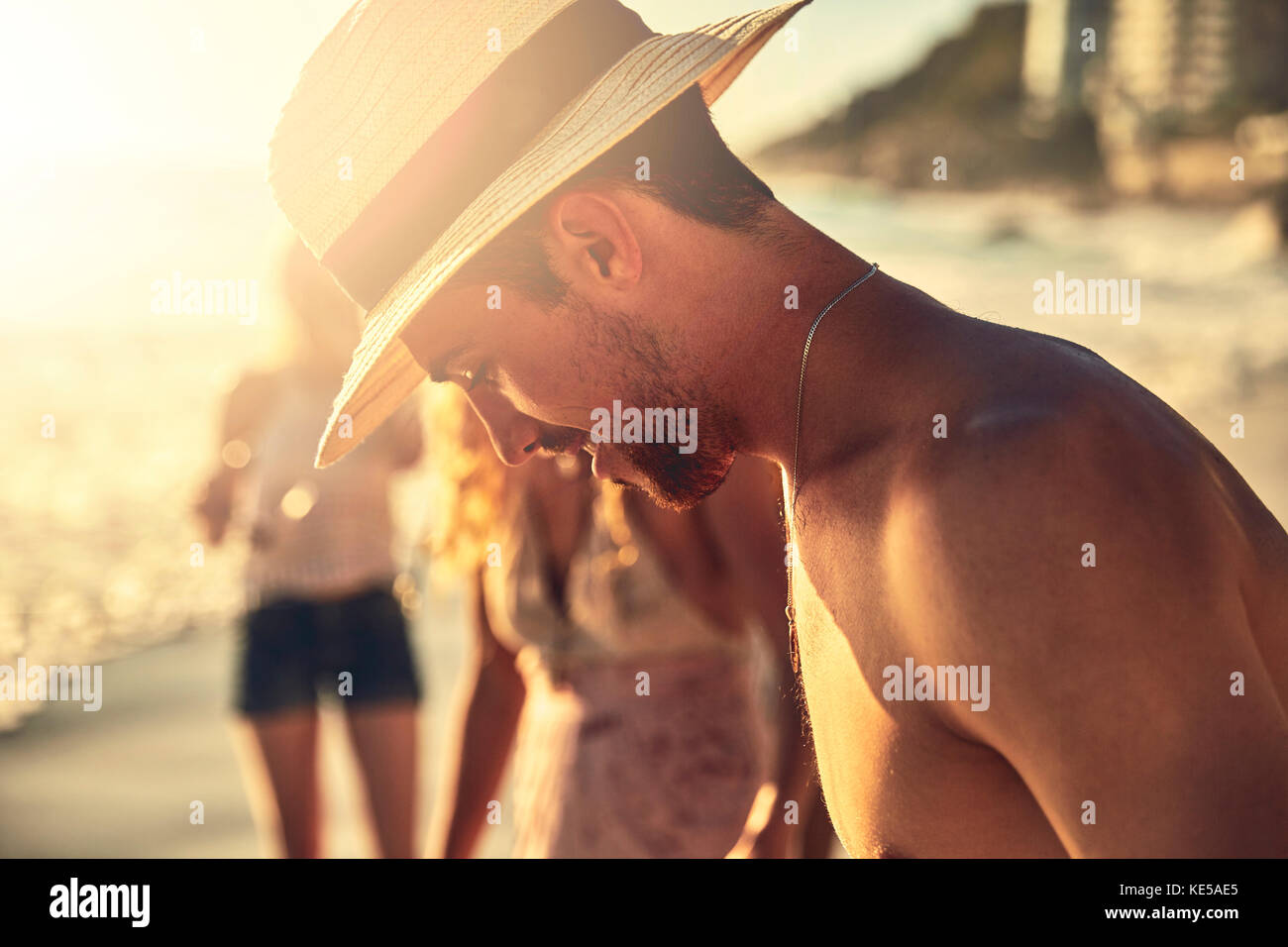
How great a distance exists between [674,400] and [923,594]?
1.59ft

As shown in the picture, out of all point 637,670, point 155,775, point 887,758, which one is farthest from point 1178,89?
point 887,758

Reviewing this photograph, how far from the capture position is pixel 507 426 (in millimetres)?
1676

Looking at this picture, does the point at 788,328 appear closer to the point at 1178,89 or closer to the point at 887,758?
the point at 887,758

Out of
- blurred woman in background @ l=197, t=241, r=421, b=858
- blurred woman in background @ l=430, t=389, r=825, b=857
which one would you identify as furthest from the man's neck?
blurred woman in background @ l=197, t=241, r=421, b=858

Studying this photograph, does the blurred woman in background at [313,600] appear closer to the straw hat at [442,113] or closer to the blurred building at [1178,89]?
the straw hat at [442,113]

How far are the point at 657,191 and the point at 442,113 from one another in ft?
1.00

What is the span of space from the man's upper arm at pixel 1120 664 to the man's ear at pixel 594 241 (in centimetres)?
56

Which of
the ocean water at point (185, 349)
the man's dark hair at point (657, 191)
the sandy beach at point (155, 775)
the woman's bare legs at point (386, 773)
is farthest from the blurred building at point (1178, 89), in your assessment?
the man's dark hair at point (657, 191)

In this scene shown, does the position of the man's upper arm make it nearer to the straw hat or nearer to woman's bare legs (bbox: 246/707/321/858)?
the straw hat

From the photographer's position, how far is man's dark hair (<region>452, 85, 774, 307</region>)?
4.76ft

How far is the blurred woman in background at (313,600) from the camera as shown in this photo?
4023mm

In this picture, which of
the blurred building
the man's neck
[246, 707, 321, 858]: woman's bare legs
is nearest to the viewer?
the man's neck

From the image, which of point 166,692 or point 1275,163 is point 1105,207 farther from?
point 166,692

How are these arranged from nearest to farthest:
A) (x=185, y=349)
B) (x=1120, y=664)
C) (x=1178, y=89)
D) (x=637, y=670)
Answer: (x=1120, y=664) < (x=637, y=670) < (x=185, y=349) < (x=1178, y=89)
